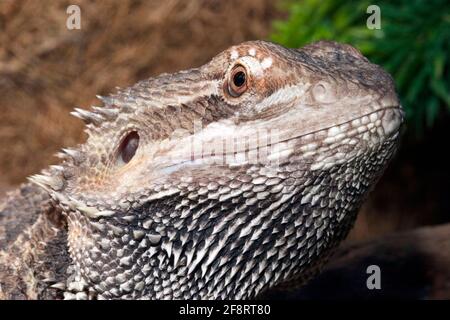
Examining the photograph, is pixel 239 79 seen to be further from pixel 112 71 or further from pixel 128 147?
pixel 112 71

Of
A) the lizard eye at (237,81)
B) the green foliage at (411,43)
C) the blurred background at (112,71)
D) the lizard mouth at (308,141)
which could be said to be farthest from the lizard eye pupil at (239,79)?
the blurred background at (112,71)

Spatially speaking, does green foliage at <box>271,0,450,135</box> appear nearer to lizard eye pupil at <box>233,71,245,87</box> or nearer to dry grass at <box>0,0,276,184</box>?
dry grass at <box>0,0,276,184</box>

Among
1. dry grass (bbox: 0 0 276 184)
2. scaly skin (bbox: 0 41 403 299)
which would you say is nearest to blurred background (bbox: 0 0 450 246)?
dry grass (bbox: 0 0 276 184)

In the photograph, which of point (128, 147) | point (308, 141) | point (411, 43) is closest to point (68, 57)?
point (411, 43)

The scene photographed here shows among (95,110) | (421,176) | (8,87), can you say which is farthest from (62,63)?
(95,110)

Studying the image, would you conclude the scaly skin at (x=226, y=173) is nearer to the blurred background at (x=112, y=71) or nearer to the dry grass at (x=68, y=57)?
the blurred background at (x=112, y=71)

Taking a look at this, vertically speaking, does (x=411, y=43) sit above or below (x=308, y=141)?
above
